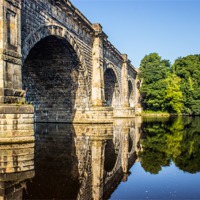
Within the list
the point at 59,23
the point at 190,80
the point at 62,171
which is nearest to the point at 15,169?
the point at 62,171

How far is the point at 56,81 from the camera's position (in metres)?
24.0

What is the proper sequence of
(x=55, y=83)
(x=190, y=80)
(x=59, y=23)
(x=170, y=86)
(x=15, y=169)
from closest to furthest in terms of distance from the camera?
1. (x=15, y=169)
2. (x=59, y=23)
3. (x=55, y=83)
4. (x=170, y=86)
5. (x=190, y=80)

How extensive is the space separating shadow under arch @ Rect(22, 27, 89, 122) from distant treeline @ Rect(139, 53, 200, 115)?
28.9 metres

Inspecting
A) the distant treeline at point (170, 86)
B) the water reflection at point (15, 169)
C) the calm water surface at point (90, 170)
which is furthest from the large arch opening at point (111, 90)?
the water reflection at point (15, 169)

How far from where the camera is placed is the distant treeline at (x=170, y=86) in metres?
51.1

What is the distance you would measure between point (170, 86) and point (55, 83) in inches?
1234

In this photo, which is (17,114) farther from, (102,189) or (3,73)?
(102,189)

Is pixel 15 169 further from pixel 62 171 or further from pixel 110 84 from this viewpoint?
pixel 110 84

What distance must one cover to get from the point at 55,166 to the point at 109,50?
24.6m

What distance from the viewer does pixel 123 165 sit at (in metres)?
8.66

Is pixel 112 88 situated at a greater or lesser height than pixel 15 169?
greater

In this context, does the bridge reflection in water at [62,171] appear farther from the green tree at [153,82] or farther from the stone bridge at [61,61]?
the green tree at [153,82]

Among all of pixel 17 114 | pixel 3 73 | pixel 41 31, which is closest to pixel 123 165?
pixel 17 114

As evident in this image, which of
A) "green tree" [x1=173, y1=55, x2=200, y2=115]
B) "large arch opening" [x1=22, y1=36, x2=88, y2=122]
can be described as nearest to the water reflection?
"large arch opening" [x1=22, y1=36, x2=88, y2=122]
